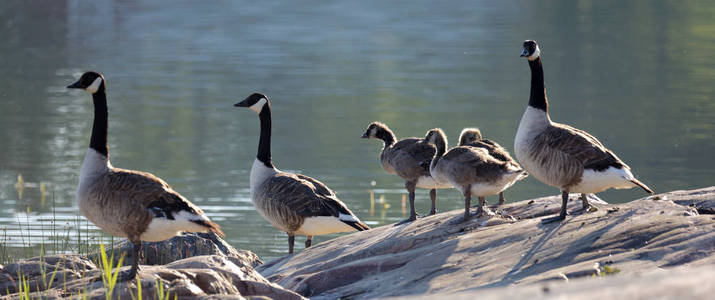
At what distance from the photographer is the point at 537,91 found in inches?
468

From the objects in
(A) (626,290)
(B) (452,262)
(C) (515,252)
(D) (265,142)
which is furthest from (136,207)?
(A) (626,290)

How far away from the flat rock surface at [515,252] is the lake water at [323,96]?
5.32 metres

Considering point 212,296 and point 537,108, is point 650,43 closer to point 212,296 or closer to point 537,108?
point 537,108

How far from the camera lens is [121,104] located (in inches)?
1661

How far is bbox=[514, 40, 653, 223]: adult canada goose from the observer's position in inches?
416

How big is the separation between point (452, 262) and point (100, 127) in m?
4.34

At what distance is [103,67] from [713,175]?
4142 cm

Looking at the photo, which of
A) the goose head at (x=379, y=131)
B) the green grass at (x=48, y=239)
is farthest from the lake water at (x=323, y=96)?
the goose head at (x=379, y=131)

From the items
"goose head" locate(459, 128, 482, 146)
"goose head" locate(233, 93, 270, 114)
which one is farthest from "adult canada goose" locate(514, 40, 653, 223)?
"goose head" locate(233, 93, 270, 114)

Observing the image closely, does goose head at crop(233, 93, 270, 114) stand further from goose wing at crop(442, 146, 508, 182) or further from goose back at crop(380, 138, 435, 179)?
goose wing at crop(442, 146, 508, 182)

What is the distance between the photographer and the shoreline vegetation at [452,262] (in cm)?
837

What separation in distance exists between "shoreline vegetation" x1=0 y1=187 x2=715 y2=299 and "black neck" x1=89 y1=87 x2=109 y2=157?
1.27 metres

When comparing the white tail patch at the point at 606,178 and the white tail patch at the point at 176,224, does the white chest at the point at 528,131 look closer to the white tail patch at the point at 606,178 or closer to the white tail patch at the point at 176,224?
the white tail patch at the point at 606,178

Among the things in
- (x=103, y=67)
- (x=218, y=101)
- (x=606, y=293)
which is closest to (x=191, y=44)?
(x=103, y=67)
